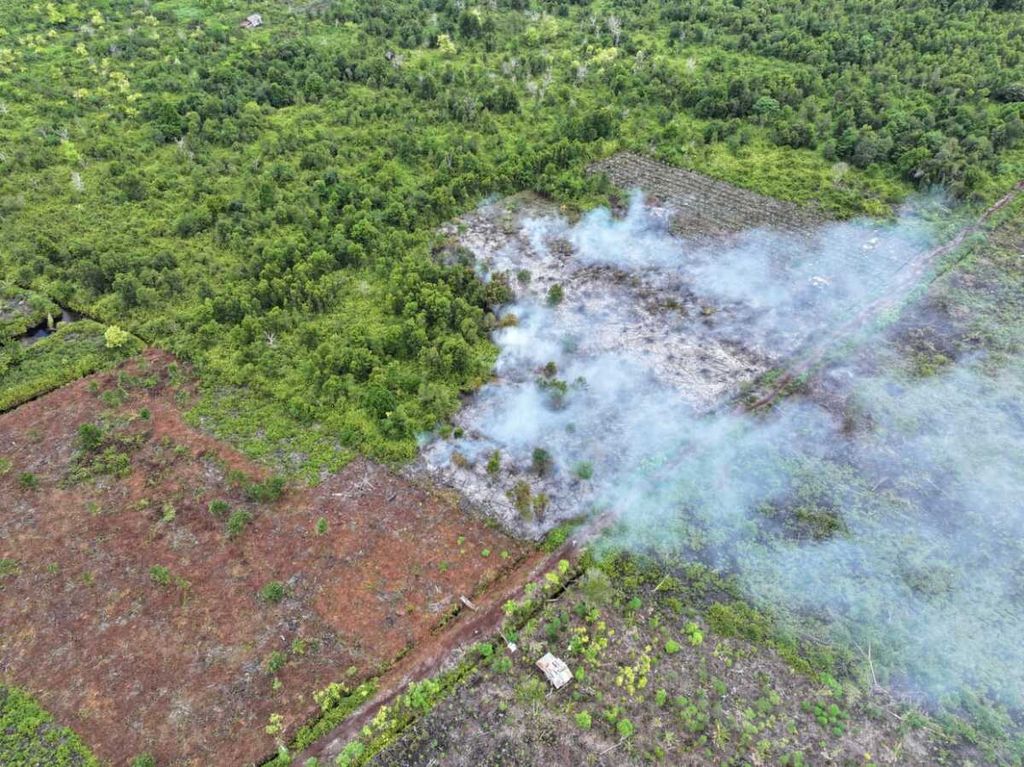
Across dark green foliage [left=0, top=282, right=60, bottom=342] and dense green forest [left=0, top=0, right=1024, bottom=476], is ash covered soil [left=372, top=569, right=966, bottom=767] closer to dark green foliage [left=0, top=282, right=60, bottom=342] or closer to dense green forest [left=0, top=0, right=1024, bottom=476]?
dense green forest [left=0, top=0, right=1024, bottom=476]

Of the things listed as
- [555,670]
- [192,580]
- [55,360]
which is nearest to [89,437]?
[55,360]

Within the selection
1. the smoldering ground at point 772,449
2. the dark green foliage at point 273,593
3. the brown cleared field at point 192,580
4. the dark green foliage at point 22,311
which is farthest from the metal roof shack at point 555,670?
the dark green foliage at point 22,311

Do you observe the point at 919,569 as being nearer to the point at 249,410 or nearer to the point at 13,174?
the point at 249,410

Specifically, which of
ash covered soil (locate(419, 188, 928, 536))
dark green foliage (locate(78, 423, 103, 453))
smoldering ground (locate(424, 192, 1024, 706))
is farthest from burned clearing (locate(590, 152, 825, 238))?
dark green foliage (locate(78, 423, 103, 453))

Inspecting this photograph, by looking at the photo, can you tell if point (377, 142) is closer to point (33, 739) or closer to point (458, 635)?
point (458, 635)

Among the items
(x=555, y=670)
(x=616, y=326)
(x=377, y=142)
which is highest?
(x=377, y=142)

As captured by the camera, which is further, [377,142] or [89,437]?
[377,142]
